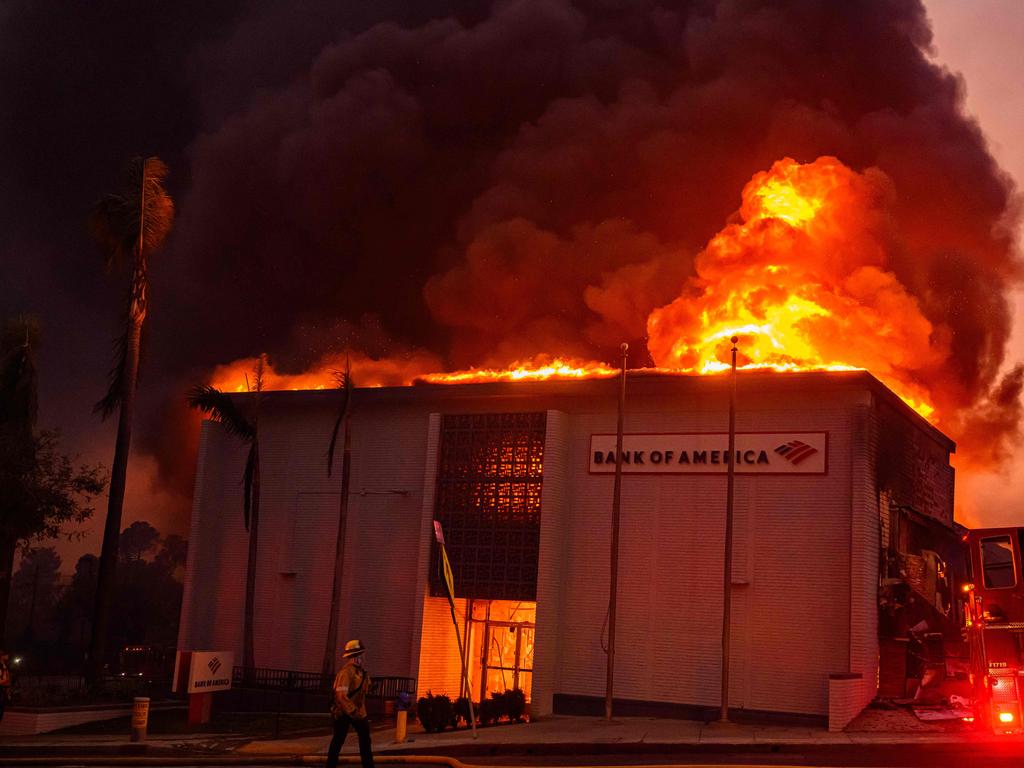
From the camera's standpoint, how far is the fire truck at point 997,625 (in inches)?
754

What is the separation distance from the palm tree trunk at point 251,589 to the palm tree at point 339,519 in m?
2.19

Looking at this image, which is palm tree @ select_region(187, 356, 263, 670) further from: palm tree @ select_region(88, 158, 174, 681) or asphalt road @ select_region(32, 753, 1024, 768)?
asphalt road @ select_region(32, 753, 1024, 768)

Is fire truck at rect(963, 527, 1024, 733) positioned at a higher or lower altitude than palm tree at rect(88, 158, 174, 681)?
lower

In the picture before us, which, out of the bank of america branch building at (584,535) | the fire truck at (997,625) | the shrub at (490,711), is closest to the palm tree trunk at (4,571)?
the bank of america branch building at (584,535)

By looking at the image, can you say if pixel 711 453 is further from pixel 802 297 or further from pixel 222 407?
pixel 222 407

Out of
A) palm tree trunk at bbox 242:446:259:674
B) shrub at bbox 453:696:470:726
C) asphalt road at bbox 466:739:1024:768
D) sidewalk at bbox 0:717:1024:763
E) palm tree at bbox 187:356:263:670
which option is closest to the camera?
asphalt road at bbox 466:739:1024:768

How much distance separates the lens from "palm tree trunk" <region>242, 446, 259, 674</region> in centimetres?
3262

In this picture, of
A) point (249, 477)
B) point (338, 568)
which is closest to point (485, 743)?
point (338, 568)

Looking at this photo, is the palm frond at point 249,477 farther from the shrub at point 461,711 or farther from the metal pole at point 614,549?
the metal pole at point 614,549

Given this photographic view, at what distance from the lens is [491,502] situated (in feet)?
101

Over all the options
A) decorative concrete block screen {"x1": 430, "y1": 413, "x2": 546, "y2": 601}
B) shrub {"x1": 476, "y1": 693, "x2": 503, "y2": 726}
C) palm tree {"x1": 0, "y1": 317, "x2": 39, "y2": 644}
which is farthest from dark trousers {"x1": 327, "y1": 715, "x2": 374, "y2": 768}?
palm tree {"x1": 0, "y1": 317, "x2": 39, "y2": 644}

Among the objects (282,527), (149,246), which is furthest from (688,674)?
(149,246)

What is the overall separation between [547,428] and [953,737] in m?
12.7

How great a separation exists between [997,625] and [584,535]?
11867 mm
